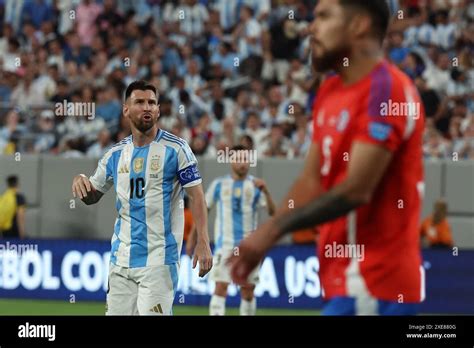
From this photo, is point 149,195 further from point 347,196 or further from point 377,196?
point 347,196

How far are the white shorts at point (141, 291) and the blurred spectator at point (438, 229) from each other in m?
8.79

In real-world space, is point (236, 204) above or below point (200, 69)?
below

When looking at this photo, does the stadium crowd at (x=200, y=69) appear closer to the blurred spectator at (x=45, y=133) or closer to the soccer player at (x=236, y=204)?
the blurred spectator at (x=45, y=133)

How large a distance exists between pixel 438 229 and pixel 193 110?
458cm

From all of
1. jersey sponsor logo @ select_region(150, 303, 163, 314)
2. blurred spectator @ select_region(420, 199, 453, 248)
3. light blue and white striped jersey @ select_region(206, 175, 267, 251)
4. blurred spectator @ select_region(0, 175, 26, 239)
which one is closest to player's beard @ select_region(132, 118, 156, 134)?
jersey sponsor logo @ select_region(150, 303, 163, 314)

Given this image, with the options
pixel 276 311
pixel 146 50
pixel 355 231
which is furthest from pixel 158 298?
pixel 146 50

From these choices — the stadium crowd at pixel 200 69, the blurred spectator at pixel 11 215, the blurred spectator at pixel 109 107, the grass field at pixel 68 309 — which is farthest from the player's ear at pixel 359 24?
the blurred spectator at pixel 109 107

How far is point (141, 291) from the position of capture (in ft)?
23.8

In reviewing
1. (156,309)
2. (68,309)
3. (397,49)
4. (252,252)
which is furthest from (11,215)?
(252,252)

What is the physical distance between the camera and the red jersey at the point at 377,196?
365 centimetres

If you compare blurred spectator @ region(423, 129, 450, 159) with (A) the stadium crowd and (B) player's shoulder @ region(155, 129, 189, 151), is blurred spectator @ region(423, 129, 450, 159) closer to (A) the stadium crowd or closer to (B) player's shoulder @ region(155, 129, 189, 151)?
(A) the stadium crowd

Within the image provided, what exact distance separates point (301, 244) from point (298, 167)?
1271mm
